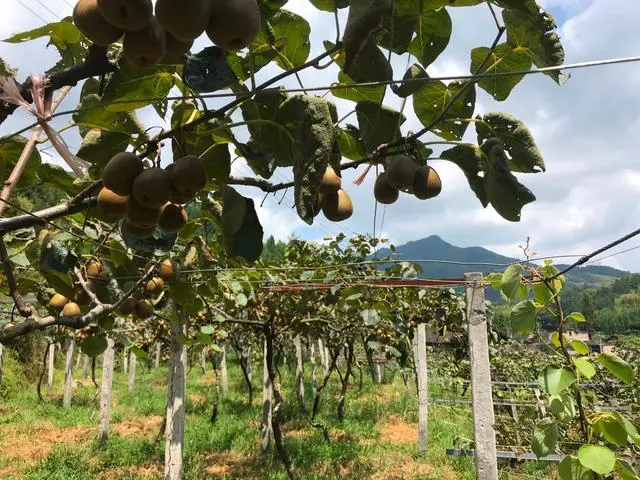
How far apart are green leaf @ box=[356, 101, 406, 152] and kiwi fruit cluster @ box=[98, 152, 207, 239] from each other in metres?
0.29

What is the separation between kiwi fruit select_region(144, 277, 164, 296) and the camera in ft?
7.50

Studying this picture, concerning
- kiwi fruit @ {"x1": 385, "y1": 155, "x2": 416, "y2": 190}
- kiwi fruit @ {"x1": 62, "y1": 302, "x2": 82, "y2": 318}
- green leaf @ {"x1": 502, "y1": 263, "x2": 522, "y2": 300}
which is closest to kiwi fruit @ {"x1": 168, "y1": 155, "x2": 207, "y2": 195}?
kiwi fruit @ {"x1": 385, "y1": 155, "x2": 416, "y2": 190}

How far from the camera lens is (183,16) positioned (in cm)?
60

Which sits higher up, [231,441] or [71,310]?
[71,310]

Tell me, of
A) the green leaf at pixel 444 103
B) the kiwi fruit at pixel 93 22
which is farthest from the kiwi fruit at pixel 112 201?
the green leaf at pixel 444 103

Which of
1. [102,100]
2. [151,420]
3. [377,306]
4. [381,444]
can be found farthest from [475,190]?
[151,420]

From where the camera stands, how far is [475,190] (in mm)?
909

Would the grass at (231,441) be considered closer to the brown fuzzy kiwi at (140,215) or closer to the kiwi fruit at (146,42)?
the brown fuzzy kiwi at (140,215)

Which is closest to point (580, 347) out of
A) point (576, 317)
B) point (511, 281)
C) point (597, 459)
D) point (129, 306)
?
point (576, 317)

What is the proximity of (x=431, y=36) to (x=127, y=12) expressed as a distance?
0.46 meters

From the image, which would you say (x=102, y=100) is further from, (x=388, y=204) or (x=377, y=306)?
(x=377, y=306)

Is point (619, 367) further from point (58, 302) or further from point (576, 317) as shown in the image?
point (58, 302)

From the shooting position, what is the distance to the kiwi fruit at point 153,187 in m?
0.86

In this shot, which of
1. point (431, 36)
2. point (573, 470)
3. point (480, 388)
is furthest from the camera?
point (480, 388)
